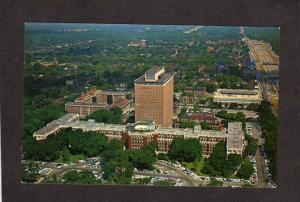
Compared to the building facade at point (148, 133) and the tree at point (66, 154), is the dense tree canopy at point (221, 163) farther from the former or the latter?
the tree at point (66, 154)

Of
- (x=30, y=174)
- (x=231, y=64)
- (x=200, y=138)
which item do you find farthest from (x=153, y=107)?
(x=30, y=174)

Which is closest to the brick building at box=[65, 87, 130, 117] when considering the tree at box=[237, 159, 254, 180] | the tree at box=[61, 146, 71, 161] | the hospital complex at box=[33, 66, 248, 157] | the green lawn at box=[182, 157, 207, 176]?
the hospital complex at box=[33, 66, 248, 157]

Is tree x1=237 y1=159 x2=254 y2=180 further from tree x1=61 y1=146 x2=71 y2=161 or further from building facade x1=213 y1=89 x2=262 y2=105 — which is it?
tree x1=61 y1=146 x2=71 y2=161

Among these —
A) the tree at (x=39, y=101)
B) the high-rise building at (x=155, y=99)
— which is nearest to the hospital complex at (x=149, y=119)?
the high-rise building at (x=155, y=99)

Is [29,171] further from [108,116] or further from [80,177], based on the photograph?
[108,116]

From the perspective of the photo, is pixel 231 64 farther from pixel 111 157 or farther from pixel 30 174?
pixel 30 174

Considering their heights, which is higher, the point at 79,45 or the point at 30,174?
the point at 79,45

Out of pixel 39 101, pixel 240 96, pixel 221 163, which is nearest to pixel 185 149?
pixel 221 163
